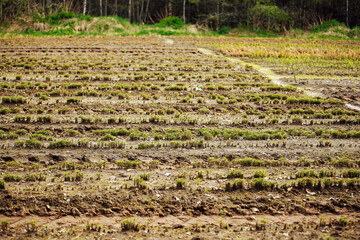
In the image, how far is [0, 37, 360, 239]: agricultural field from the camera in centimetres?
527

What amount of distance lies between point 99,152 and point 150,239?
129 inches

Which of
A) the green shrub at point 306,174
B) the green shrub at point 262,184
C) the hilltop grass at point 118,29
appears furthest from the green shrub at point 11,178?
the hilltop grass at point 118,29

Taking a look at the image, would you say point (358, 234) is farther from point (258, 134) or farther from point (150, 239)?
point (258, 134)

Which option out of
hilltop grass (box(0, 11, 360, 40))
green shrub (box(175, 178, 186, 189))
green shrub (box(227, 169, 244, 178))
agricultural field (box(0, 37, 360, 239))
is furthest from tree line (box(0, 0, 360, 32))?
green shrub (box(175, 178, 186, 189))

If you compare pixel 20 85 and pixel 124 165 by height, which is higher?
pixel 20 85

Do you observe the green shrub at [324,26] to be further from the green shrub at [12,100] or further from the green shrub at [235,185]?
the green shrub at [235,185]

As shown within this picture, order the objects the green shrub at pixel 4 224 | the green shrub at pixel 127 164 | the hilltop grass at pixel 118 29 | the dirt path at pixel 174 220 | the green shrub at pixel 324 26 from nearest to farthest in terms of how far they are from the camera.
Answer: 1. the green shrub at pixel 4 224
2. the dirt path at pixel 174 220
3. the green shrub at pixel 127 164
4. the hilltop grass at pixel 118 29
5. the green shrub at pixel 324 26

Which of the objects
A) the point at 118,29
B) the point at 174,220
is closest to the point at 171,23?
the point at 118,29

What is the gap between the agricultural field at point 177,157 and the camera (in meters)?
5.27

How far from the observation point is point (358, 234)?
4.99m

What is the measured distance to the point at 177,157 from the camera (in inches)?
295

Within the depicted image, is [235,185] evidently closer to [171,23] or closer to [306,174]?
[306,174]

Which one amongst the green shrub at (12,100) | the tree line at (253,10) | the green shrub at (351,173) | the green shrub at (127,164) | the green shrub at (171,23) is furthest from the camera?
Result: the green shrub at (171,23)

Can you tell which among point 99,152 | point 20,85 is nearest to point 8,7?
point 20,85
